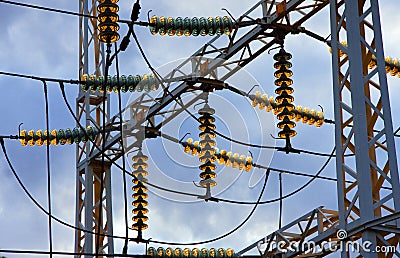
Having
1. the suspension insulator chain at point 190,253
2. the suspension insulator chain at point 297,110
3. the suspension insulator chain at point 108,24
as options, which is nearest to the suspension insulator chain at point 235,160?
the suspension insulator chain at point 297,110

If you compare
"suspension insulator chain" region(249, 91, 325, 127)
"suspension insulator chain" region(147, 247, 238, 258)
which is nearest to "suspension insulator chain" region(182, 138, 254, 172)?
"suspension insulator chain" region(249, 91, 325, 127)

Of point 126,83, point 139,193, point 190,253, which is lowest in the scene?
point 190,253

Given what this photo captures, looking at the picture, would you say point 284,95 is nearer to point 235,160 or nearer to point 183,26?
point 183,26

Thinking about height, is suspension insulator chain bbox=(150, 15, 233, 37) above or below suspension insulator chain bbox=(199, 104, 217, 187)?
above

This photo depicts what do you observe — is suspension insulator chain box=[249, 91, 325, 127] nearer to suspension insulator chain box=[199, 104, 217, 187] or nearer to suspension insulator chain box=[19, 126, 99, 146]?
suspension insulator chain box=[199, 104, 217, 187]

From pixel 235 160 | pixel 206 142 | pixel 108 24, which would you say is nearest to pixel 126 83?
pixel 206 142

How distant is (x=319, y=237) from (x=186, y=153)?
13.9ft

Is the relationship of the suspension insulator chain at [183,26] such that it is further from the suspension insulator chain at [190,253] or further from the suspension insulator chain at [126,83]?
the suspension insulator chain at [190,253]

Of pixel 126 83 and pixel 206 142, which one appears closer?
pixel 206 142

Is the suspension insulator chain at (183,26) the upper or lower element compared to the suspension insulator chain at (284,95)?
Answer: upper

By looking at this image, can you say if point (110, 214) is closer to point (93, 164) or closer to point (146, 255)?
point (93, 164)

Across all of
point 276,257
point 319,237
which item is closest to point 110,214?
point 276,257

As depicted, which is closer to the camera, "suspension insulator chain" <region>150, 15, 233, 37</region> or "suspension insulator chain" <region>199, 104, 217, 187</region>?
"suspension insulator chain" <region>150, 15, 233, 37</region>

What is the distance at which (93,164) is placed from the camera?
1636 centimetres
